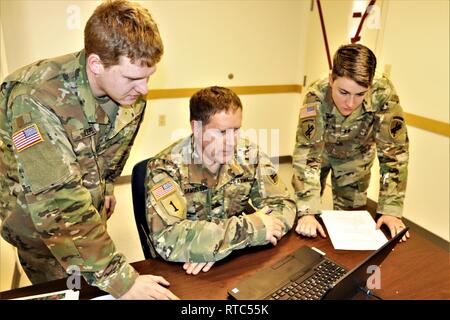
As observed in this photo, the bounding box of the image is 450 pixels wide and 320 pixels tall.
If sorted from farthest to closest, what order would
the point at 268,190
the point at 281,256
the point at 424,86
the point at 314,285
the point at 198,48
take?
the point at 198,48 < the point at 424,86 < the point at 268,190 < the point at 281,256 < the point at 314,285

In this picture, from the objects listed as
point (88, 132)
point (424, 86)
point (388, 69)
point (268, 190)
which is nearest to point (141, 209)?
point (88, 132)

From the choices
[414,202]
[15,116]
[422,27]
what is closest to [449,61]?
[422,27]

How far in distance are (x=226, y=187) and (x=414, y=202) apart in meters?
1.97

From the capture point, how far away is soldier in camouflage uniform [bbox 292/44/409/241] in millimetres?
1409

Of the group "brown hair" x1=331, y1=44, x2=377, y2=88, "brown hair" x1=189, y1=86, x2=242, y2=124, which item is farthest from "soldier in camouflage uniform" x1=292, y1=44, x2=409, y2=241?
"brown hair" x1=189, y1=86, x2=242, y2=124

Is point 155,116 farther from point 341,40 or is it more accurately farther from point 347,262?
point 347,262

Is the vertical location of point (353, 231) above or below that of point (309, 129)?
below

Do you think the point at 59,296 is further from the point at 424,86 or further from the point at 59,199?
the point at 424,86

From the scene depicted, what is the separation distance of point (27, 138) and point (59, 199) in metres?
0.17

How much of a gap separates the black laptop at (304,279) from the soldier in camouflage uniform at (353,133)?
19 cm

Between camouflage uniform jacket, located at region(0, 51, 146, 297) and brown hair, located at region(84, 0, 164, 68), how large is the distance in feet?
0.50

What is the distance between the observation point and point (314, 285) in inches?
40.7

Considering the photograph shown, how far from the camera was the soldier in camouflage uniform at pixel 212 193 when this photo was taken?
1157mm

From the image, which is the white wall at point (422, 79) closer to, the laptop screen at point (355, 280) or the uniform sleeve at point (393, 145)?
the uniform sleeve at point (393, 145)
